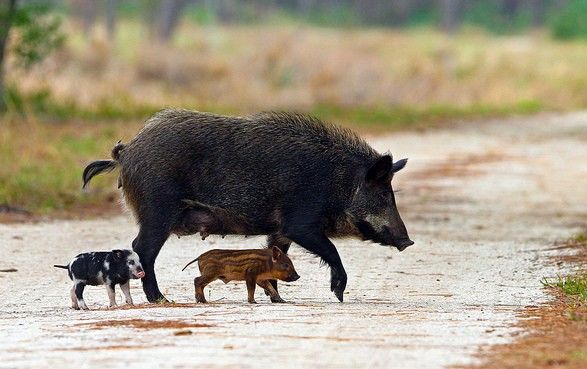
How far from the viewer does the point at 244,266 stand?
9945 mm

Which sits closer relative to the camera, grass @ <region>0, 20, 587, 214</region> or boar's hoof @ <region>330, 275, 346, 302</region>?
boar's hoof @ <region>330, 275, 346, 302</region>

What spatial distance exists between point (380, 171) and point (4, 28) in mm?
16287

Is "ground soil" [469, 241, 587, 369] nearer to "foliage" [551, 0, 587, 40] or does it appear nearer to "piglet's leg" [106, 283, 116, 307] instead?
"piglet's leg" [106, 283, 116, 307]

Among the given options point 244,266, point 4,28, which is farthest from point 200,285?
point 4,28

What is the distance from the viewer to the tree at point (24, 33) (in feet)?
84.4

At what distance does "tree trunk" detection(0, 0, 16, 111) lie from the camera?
83.6 feet

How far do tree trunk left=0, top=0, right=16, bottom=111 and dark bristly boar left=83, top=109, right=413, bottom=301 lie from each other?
1552 centimetres

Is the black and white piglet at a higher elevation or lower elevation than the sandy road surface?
higher

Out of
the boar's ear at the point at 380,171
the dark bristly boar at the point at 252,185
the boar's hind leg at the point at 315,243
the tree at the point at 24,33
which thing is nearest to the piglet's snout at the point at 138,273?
the dark bristly boar at the point at 252,185

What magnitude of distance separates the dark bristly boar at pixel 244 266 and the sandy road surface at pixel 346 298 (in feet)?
0.85

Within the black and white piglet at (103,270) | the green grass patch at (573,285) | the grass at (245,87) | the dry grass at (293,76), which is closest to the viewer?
the black and white piglet at (103,270)

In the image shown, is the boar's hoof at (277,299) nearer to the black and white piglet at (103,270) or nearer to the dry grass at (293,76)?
Answer: the black and white piglet at (103,270)

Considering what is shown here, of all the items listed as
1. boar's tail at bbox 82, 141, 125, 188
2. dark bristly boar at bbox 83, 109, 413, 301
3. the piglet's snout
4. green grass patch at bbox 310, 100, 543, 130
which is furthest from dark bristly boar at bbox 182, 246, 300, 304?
green grass patch at bbox 310, 100, 543, 130

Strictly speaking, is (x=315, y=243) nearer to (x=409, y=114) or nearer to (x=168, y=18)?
(x=409, y=114)
